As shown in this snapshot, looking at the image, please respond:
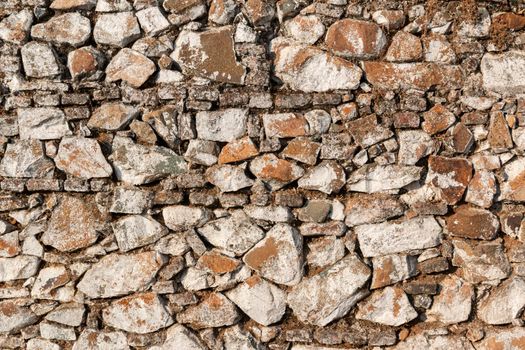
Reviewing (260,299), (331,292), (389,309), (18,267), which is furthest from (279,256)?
(18,267)

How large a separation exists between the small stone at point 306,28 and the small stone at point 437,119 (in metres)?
0.85

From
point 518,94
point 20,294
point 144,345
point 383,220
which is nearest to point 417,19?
point 518,94

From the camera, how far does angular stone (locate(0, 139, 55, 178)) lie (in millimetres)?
3375

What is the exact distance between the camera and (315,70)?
11.1 feet

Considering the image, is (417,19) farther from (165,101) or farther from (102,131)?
(102,131)

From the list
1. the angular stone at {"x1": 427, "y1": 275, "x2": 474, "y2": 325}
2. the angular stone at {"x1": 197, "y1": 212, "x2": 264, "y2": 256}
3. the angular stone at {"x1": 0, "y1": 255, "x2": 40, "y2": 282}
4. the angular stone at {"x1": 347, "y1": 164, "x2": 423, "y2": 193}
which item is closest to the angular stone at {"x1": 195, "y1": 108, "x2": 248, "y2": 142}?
the angular stone at {"x1": 197, "y1": 212, "x2": 264, "y2": 256}

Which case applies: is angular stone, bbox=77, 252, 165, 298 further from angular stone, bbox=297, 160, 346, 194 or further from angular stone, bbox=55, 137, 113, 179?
angular stone, bbox=297, 160, 346, 194

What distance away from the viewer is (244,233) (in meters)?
3.37

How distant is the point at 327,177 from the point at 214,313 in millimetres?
1107

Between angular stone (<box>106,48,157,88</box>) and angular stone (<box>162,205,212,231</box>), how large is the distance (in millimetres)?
806

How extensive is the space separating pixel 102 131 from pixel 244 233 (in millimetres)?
1101

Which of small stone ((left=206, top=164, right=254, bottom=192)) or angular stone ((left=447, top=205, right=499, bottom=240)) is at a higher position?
small stone ((left=206, top=164, right=254, bottom=192))

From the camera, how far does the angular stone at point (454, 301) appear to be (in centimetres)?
339

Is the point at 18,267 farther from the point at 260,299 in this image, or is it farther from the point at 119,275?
the point at 260,299
